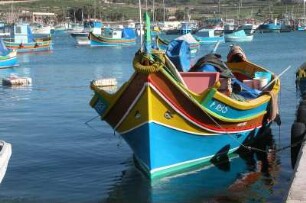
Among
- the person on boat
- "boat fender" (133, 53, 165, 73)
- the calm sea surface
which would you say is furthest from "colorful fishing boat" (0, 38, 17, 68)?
"boat fender" (133, 53, 165, 73)

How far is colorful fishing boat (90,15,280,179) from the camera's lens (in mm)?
12531

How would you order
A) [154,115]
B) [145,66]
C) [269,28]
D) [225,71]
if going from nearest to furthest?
[145,66], [154,115], [225,71], [269,28]

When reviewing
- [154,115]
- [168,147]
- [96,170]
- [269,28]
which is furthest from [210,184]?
[269,28]

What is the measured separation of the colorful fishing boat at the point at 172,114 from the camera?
12531mm

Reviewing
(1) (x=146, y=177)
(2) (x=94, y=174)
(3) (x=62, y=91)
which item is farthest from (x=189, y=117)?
(3) (x=62, y=91)

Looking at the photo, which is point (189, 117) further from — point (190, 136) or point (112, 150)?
point (112, 150)

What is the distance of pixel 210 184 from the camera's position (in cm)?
1319

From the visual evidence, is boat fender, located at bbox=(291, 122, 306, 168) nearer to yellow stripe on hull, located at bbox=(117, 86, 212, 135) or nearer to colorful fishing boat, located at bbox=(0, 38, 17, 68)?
yellow stripe on hull, located at bbox=(117, 86, 212, 135)

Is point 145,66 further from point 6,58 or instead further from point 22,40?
point 22,40

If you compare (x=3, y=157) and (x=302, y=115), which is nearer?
(x=3, y=157)

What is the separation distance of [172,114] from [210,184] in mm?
1724

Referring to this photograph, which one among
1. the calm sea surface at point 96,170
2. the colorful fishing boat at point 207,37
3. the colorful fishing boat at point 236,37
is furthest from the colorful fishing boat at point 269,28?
the calm sea surface at point 96,170

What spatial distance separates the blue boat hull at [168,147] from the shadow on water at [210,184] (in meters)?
0.23

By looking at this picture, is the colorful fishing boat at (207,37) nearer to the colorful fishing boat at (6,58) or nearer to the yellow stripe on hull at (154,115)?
the colorful fishing boat at (6,58)
